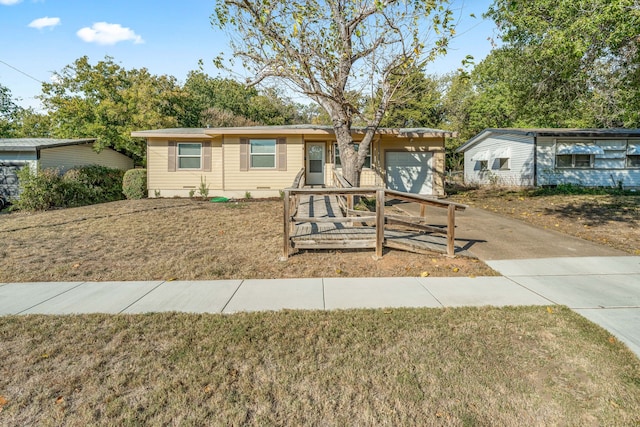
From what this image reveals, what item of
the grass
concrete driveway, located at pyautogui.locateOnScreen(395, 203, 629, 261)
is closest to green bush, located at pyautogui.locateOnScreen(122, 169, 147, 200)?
concrete driveway, located at pyautogui.locateOnScreen(395, 203, 629, 261)

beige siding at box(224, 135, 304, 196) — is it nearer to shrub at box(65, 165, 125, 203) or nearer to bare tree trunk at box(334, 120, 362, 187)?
Answer: bare tree trunk at box(334, 120, 362, 187)

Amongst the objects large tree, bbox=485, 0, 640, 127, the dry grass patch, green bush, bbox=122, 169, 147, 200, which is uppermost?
large tree, bbox=485, 0, 640, 127

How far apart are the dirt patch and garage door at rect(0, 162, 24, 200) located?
65.6ft

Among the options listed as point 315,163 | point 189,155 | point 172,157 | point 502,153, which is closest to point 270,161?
point 315,163

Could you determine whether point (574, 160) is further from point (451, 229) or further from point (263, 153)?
point (451, 229)

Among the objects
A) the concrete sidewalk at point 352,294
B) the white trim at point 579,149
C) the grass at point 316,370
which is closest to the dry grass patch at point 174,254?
the concrete sidewalk at point 352,294

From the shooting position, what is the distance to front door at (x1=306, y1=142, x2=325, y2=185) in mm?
15320

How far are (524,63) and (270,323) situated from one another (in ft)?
44.4

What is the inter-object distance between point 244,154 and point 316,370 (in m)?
12.8

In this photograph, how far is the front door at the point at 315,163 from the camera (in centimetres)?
1532

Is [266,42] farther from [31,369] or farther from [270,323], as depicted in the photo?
[31,369]

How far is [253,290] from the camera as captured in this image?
15.5ft

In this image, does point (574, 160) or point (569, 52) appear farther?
point (574, 160)

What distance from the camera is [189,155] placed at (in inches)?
602
